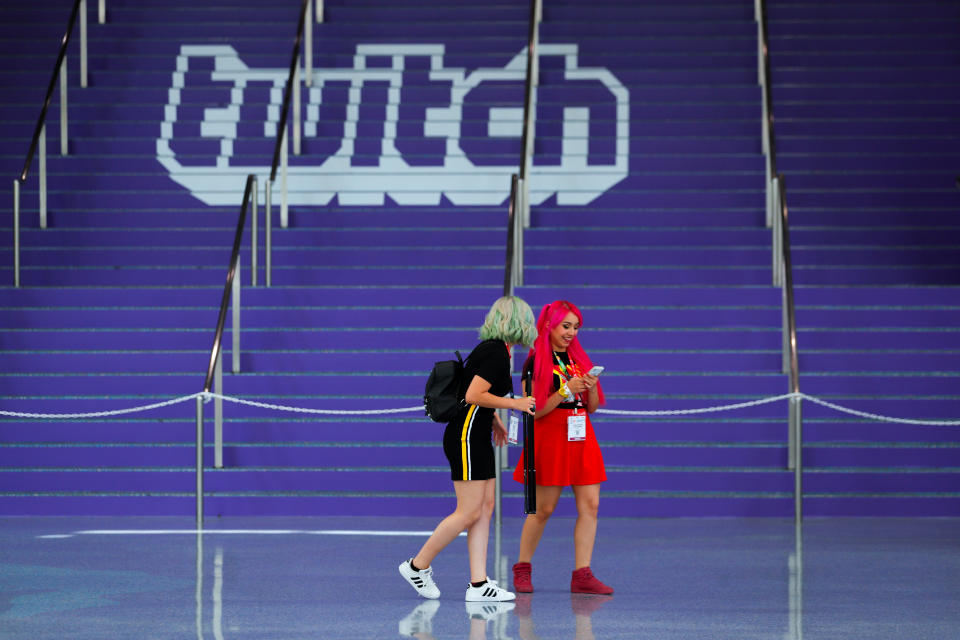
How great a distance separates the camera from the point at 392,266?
1146 centimetres

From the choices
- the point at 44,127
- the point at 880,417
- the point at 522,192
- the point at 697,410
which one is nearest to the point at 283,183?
the point at 522,192

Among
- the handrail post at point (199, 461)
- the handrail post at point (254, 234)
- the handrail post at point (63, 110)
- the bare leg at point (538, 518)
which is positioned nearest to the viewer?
the bare leg at point (538, 518)

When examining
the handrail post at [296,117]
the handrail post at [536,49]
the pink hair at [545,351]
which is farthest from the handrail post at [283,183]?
the pink hair at [545,351]

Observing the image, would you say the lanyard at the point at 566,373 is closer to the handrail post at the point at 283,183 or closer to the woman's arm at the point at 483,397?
the woman's arm at the point at 483,397

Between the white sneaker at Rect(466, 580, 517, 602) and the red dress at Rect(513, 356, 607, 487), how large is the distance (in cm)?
55

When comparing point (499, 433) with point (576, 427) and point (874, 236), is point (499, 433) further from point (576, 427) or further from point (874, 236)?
point (874, 236)

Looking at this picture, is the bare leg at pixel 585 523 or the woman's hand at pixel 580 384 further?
the bare leg at pixel 585 523

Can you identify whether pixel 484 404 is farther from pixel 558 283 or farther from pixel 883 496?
pixel 558 283

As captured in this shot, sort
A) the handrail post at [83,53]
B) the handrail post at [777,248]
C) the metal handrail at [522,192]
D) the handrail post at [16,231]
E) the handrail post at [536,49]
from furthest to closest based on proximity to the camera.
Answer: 1. the handrail post at [83,53]
2. the handrail post at [536,49]
3. the handrail post at [16,231]
4. the handrail post at [777,248]
5. the metal handrail at [522,192]

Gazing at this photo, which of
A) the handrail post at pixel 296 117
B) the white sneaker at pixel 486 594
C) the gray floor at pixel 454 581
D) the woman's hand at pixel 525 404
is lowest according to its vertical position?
the gray floor at pixel 454 581

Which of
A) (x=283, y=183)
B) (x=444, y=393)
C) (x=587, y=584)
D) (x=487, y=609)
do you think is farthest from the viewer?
(x=283, y=183)

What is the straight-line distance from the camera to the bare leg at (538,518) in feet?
20.8

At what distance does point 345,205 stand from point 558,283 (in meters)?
2.26

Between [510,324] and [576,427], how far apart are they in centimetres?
63
